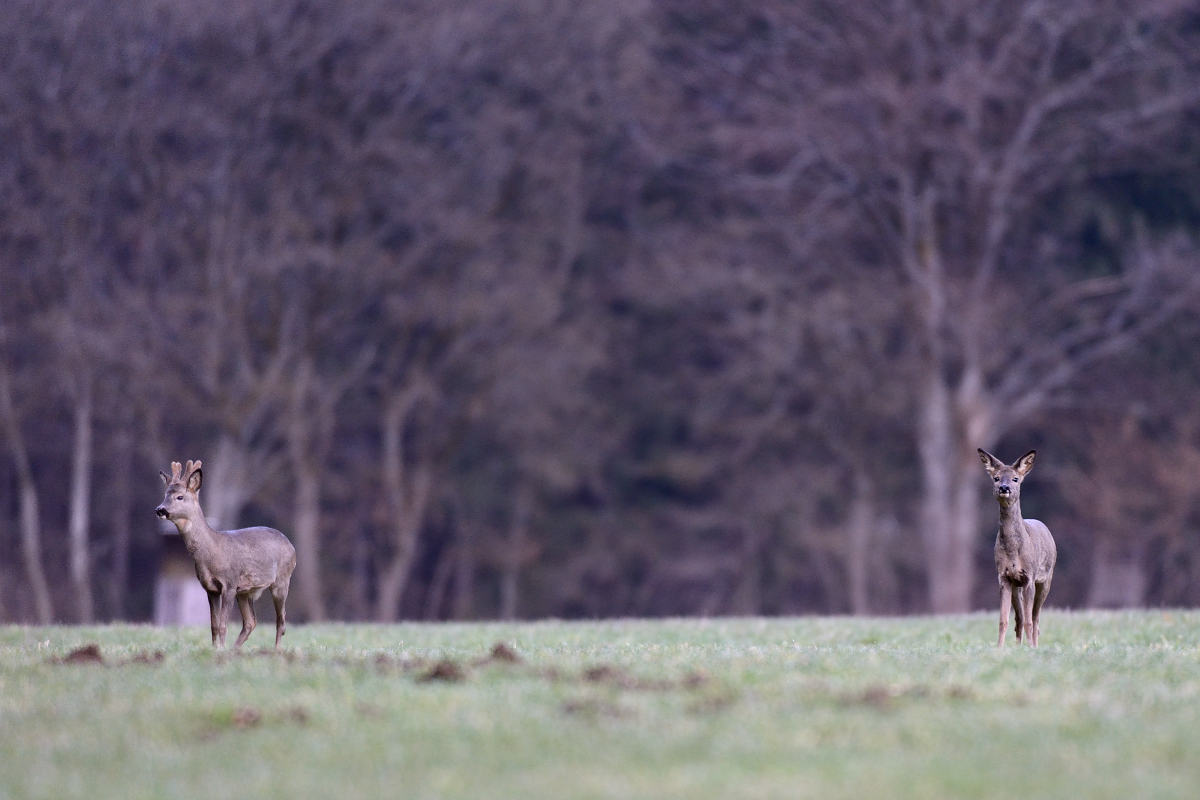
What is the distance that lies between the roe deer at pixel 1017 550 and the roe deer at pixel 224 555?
17.0 ft

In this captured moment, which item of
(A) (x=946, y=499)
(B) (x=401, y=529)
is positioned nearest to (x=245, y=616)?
(A) (x=946, y=499)

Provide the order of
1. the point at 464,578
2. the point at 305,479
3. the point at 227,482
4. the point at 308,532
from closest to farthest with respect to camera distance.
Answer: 1. the point at 227,482
2. the point at 305,479
3. the point at 308,532
4. the point at 464,578

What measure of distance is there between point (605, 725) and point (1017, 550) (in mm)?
5126

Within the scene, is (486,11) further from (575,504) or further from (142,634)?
(142,634)

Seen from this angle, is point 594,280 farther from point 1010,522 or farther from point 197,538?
point 197,538

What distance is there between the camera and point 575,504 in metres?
45.6

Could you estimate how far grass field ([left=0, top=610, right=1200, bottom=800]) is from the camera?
27.5 feet

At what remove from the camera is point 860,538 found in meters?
41.1

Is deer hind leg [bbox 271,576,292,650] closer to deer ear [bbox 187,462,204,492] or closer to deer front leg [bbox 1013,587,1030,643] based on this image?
deer ear [bbox 187,462,204,492]

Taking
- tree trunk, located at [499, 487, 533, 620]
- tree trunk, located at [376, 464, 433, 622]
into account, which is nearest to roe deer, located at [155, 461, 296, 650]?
tree trunk, located at [376, 464, 433, 622]

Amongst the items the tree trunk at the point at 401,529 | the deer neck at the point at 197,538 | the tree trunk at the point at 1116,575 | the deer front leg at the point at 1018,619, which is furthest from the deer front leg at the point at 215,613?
the tree trunk at the point at 1116,575

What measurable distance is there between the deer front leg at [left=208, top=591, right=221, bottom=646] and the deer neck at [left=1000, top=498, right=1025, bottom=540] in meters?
5.65

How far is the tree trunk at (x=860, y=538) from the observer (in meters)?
40.8

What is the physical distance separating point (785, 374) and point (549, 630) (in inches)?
873
